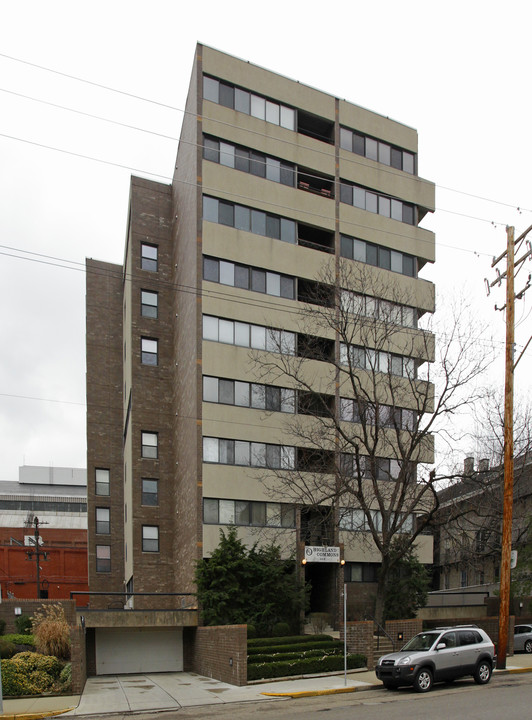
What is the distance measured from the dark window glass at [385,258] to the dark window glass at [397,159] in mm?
4980

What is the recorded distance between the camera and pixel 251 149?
3400 cm

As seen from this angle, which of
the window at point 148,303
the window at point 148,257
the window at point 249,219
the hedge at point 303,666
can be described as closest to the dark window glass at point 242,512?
the hedge at point 303,666

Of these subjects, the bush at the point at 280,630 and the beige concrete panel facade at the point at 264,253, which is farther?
the beige concrete panel facade at the point at 264,253

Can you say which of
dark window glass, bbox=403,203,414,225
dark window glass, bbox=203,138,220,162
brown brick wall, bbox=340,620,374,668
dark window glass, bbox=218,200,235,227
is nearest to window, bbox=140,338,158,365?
dark window glass, bbox=218,200,235,227

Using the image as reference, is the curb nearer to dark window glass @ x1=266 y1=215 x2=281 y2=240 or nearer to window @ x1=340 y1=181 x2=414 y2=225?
dark window glass @ x1=266 y1=215 x2=281 y2=240

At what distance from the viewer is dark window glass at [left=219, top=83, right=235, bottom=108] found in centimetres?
3375

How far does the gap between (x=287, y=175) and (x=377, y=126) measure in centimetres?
685

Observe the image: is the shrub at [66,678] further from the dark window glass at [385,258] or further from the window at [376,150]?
the window at [376,150]

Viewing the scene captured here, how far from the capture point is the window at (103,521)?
41.4m

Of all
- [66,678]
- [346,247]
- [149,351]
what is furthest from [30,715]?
[346,247]

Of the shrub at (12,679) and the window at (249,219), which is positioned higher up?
the window at (249,219)

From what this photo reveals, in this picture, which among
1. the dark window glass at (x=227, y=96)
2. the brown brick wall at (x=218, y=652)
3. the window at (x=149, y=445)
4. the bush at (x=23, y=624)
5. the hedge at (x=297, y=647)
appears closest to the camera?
the brown brick wall at (x=218, y=652)

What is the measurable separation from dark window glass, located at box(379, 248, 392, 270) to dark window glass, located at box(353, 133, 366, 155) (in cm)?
520

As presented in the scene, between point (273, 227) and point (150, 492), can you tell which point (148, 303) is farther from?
point (150, 492)
